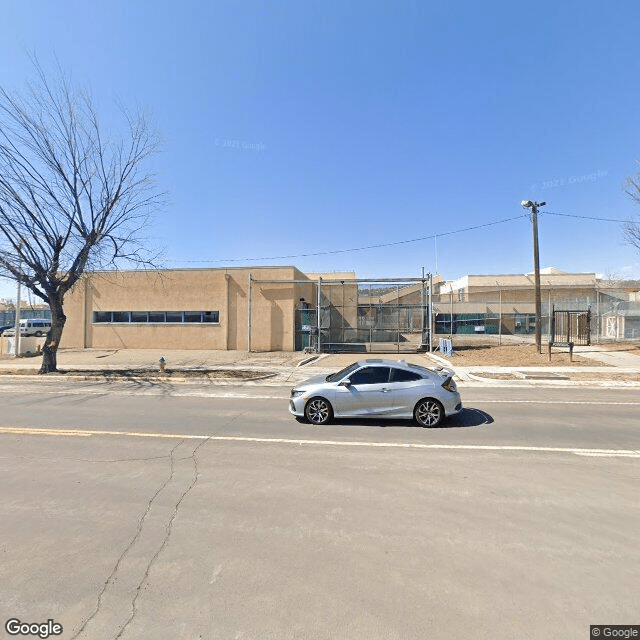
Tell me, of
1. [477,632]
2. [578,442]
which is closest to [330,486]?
[477,632]

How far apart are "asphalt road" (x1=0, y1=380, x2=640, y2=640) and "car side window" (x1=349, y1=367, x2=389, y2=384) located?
1.07 meters

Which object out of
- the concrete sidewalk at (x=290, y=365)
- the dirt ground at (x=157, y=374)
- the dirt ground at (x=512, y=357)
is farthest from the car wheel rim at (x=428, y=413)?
the dirt ground at (x=512, y=357)

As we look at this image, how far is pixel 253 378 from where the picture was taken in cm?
1392

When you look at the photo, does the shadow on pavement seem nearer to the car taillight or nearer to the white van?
the car taillight

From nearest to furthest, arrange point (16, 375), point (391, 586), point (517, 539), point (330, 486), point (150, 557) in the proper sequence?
point (391, 586), point (150, 557), point (517, 539), point (330, 486), point (16, 375)

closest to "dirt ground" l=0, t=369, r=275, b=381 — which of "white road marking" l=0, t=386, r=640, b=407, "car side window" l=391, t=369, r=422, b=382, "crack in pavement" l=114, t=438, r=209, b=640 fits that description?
"white road marking" l=0, t=386, r=640, b=407

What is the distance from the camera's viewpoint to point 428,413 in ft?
24.6

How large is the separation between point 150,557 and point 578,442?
6.53 meters

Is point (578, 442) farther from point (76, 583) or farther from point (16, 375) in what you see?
point (16, 375)

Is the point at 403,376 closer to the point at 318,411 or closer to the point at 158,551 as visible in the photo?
the point at 318,411

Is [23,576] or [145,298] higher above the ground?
[145,298]

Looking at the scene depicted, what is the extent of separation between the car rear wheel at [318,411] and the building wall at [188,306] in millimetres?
15511

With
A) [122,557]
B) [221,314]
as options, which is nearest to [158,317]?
[221,314]

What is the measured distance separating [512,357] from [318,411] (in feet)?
A: 47.3
